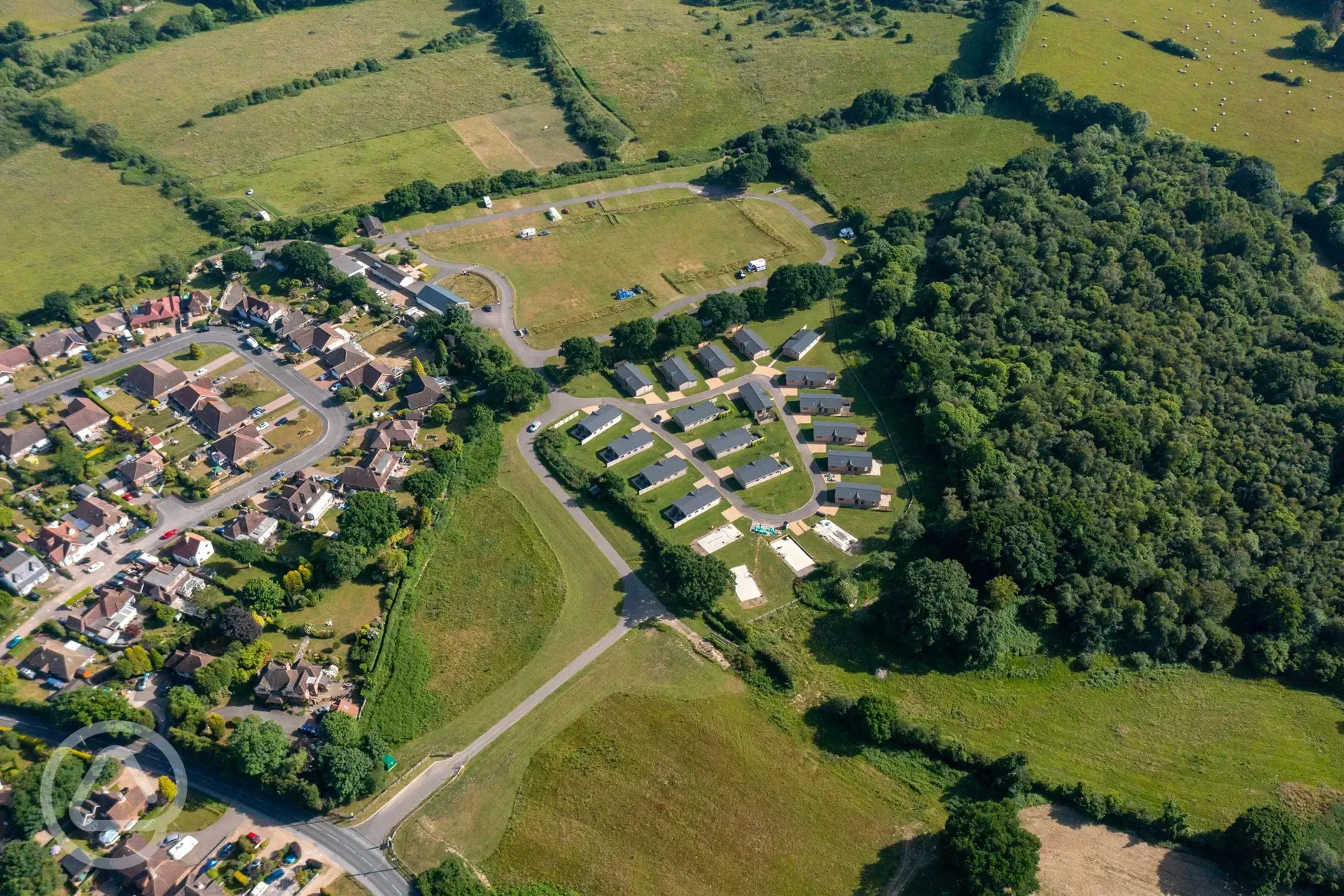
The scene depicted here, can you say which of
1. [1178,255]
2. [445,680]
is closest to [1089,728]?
[445,680]

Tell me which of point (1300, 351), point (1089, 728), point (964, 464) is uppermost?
point (1300, 351)

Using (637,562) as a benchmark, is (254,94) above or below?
above

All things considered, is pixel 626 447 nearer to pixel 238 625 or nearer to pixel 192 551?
pixel 238 625

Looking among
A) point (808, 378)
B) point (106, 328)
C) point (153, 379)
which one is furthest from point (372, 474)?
point (808, 378)

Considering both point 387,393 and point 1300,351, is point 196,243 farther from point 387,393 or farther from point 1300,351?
point 1300,351

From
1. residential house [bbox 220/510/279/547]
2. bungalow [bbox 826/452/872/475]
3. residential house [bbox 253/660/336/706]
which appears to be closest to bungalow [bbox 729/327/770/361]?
bungalow [bbox 826/452/872/475]

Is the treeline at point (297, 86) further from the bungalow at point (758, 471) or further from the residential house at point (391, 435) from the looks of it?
the bungalow at point (758, 471)
